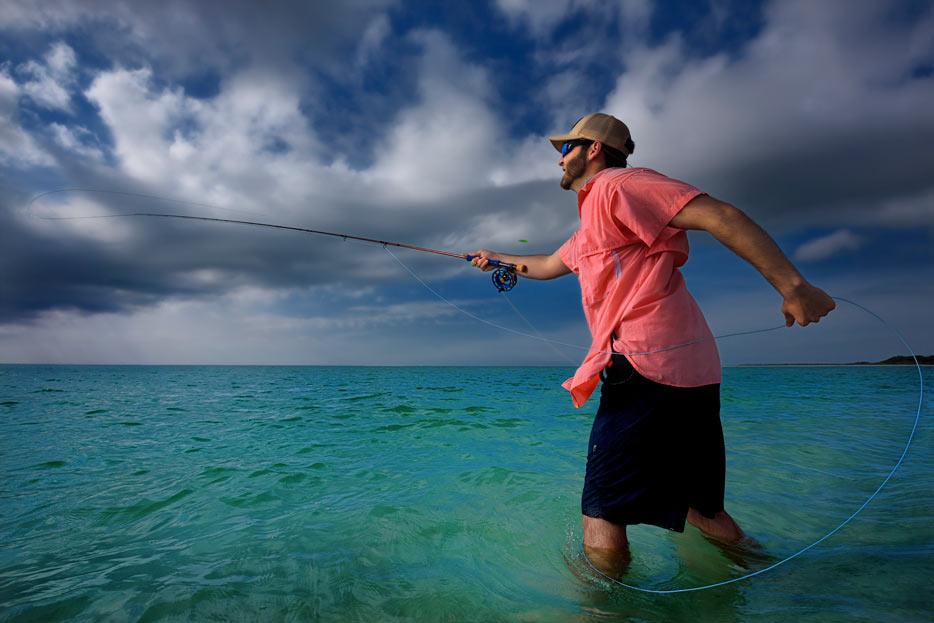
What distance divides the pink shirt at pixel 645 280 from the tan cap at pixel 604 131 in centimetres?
36

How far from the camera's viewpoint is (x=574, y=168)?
2.28m

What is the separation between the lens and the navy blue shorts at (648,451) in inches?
74.3

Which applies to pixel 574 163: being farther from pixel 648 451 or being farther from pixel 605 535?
pixel 605 535

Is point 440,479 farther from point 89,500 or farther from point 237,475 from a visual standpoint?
point 89,500

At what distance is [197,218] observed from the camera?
16.1 ft

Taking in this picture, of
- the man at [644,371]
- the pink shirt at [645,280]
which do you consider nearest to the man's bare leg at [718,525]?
the man at [644,371]

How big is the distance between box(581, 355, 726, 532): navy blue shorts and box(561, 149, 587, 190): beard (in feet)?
3.25

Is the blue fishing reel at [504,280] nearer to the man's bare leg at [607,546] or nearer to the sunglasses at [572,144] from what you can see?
the sunglasses at [572,144]

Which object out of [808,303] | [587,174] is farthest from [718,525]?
[587,174]

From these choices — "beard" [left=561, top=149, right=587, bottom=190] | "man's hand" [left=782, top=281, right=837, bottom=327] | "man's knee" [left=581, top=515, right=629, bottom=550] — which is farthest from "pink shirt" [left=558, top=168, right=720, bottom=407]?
"man's knee" [left=581, top=515, right=629, bottom=550]

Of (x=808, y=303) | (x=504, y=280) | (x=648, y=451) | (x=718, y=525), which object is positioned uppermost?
(x=504, y=280)

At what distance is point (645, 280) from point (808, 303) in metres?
0.57

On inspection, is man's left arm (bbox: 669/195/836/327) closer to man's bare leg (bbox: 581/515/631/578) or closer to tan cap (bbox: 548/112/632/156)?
tan cap (bbox: 548/112/632/156)

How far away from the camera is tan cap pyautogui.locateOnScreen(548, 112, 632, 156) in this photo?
2.19m
